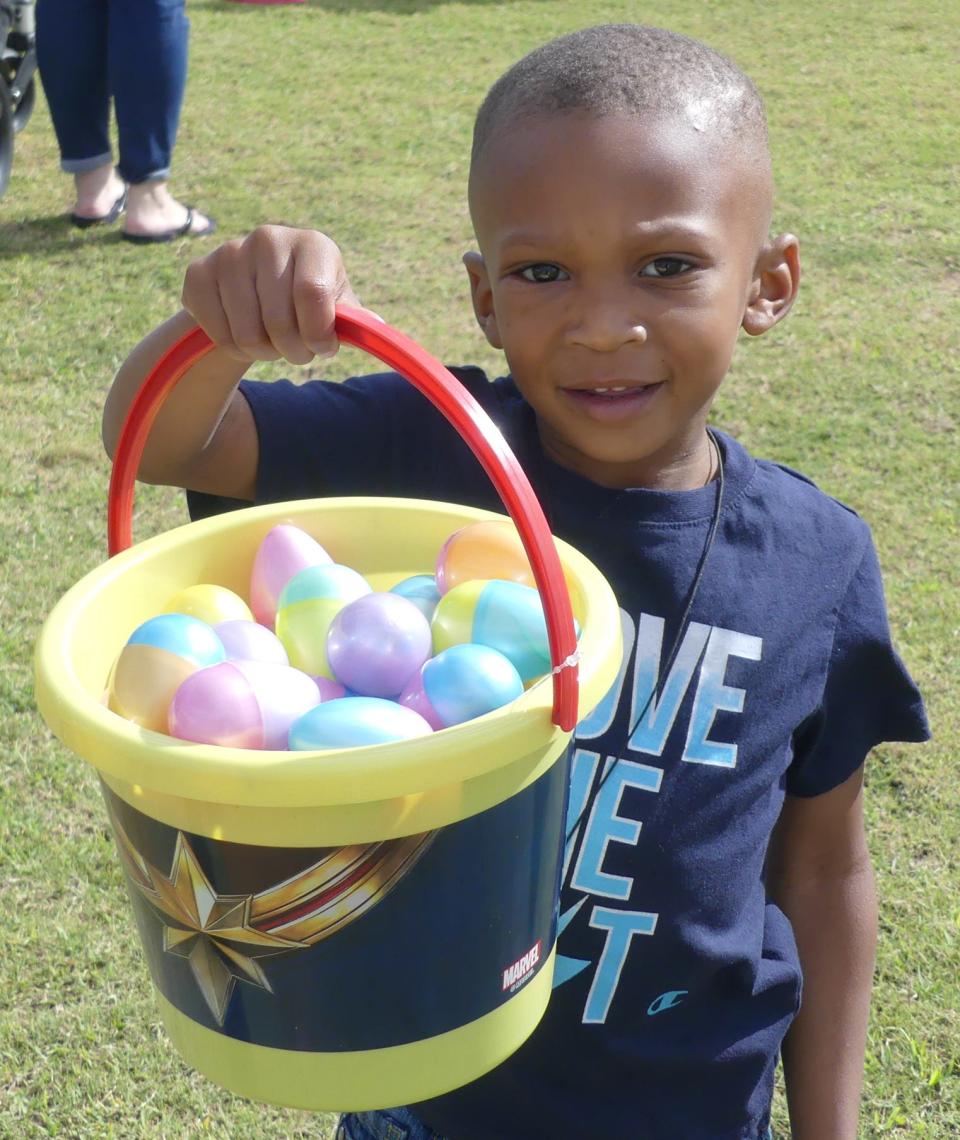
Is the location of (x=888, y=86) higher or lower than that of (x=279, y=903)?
lower

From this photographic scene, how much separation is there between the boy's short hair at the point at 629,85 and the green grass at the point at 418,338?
1548mm

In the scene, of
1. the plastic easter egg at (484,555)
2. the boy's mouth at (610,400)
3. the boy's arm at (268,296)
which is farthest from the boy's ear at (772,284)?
the boy's arm at (268,296)

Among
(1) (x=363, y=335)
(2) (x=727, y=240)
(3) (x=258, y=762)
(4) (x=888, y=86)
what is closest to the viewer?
(3) (x=258, y=762)

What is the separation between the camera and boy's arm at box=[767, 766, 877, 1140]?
176 cm

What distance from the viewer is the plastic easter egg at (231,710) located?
3.65ft

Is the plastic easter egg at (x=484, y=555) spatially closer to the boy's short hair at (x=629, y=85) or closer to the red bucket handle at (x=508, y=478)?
the red bucket handle at (x=508, y=478)

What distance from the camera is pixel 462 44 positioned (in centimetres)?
841

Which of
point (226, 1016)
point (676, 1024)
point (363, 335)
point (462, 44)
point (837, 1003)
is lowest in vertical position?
point (462, 44)

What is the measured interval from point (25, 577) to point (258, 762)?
254 cm

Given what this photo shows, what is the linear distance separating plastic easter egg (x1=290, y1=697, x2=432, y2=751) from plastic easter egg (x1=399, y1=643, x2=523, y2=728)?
35 millimetres

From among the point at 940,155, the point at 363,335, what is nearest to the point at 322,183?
the point at 940,155

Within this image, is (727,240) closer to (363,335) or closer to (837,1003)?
(363,335)

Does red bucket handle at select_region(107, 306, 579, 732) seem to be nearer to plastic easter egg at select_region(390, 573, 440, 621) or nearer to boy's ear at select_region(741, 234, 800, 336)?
plastic easter egg at select_region(390, 573, 440, 621)

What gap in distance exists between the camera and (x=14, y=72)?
236 inches
